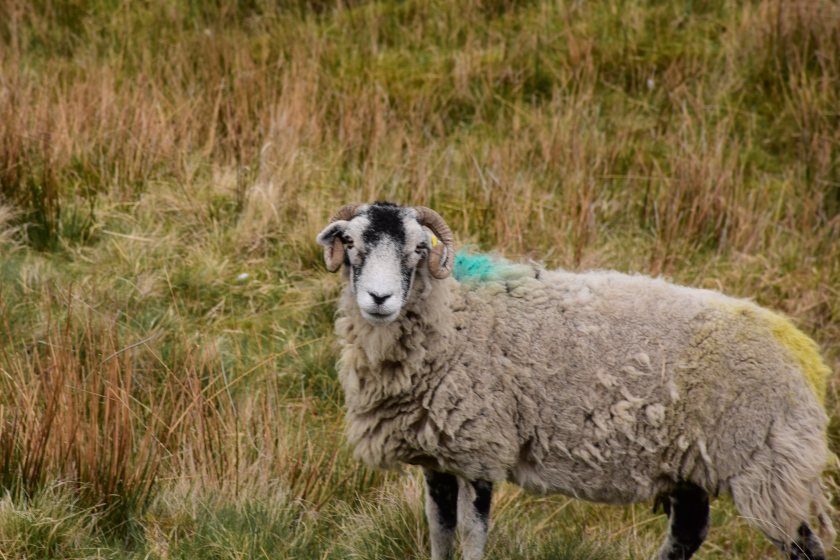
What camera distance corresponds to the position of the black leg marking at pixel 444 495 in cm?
388

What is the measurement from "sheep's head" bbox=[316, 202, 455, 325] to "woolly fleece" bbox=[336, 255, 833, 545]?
4.5 inches

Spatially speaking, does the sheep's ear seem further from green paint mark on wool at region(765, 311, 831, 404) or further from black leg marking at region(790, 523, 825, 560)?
black leg marking at region(790, 523, 825, 560)

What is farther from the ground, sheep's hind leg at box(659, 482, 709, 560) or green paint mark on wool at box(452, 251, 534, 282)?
green paint mark on wool at box(452, 251, 534, 282)

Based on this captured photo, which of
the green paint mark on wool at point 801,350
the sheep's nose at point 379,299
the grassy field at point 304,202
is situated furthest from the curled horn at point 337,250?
the green paint mark on wool at point 801,350

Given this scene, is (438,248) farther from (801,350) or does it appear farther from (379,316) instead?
(801,350)

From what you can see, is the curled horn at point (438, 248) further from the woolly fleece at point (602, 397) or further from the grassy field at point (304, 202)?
the grassy field at point (304, 202)

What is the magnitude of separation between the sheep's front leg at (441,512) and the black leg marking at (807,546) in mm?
1273

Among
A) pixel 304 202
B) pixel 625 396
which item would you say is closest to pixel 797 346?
pixel 625 396

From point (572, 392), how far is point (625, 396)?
19 cm

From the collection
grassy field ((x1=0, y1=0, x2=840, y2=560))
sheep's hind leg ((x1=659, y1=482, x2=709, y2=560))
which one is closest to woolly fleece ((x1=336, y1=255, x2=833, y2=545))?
sheep's hind leg ((x1=659, y1=482, x2=709, y2=560))

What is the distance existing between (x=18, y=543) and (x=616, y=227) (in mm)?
4198

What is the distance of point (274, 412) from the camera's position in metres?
4.79

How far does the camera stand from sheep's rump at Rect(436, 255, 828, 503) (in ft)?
12.2

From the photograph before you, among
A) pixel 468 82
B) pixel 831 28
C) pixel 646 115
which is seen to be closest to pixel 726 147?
pixel 646 115
